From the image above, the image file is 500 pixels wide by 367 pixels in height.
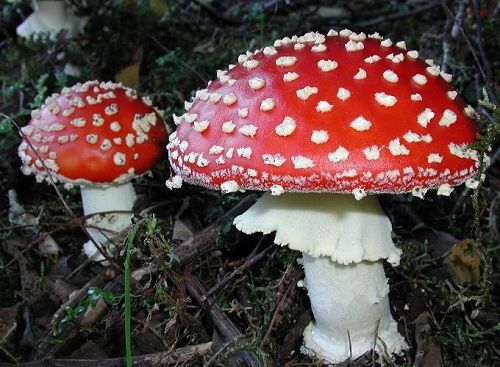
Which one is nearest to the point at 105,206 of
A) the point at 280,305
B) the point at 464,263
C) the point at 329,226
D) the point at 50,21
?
the point at 280,305

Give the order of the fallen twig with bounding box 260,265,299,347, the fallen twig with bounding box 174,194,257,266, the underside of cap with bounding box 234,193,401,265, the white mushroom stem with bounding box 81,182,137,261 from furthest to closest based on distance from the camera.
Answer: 1. the white mushroom stem with bounding box 81,182,137,261
2. the fallen twig with bounding box 174,194,257,266
3. the fallen twig with bounding box 260,265,299,347
4. the underside of cap with bounding box 234,193,401,265

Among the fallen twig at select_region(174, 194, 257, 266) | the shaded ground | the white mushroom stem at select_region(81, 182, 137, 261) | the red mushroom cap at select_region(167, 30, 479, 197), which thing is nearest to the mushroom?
the shaded ground

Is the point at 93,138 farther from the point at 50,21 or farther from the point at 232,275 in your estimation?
the point at 50,21

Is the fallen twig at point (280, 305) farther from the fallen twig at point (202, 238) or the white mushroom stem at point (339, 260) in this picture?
the fallen twig at point (202, 238)

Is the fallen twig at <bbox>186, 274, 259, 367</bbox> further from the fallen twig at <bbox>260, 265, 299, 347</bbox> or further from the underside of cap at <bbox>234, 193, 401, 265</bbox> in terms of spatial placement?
the underside of cap at <bbox>234, 193, 401, 265</bbox>

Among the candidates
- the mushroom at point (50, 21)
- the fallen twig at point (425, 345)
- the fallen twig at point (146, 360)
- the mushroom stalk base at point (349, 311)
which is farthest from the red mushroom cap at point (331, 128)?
the mushroom at point (50, 21)

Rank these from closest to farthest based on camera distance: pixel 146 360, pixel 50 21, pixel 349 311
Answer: pixel 146 360 → pixel 349 311 → pixel 50 21

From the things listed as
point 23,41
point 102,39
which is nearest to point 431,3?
point 102,39
